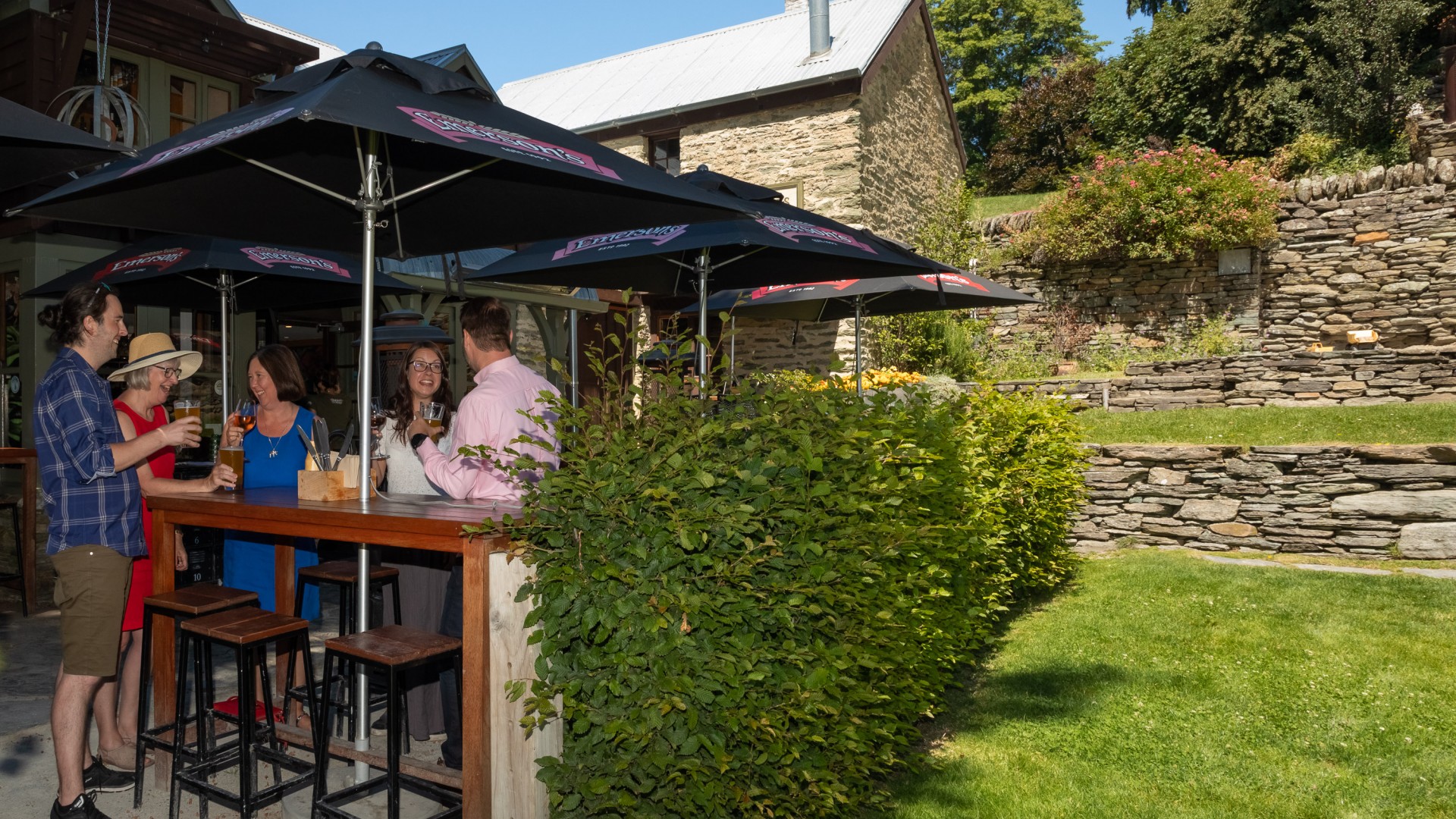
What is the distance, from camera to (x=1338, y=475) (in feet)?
26.5

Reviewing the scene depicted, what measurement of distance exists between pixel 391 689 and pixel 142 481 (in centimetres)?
166

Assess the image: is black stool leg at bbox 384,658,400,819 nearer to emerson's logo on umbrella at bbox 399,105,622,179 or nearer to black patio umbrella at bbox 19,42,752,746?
black patio umbrella at bbox 19,42,752,746

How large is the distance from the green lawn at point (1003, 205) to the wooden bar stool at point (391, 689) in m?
19.4

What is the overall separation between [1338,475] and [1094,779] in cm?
568

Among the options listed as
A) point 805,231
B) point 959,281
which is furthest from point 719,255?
point 959,281

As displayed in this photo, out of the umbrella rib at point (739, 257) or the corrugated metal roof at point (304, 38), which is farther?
the corrugated metal roof at point (304, 38)

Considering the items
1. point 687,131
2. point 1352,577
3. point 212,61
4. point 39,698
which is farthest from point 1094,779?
point 687,131

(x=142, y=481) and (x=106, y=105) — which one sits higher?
(x=106, y=105)

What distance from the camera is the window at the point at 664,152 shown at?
57.2 ft

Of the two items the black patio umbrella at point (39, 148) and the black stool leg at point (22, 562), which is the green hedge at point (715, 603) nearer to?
the black patio umbrella at point (39, 148)

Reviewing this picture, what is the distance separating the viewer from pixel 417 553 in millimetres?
4133

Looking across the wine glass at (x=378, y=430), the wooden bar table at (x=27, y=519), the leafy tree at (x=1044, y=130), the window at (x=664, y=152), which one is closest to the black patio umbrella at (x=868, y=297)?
the wine glass at (x=378, y=430)

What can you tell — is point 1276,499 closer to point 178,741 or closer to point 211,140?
point 178,741

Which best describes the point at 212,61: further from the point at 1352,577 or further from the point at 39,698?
the point at 1352,577
